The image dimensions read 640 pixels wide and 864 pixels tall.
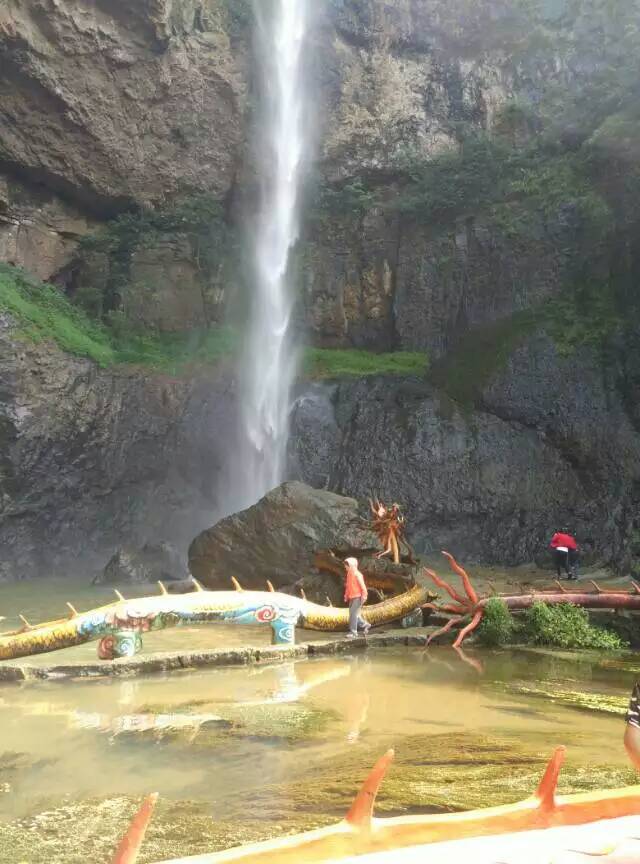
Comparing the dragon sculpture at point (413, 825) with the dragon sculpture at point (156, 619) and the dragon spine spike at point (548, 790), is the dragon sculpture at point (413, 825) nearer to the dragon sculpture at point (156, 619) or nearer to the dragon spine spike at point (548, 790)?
the dragon spine spike at point (548, 790)

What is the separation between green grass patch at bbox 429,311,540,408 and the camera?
76.3ft

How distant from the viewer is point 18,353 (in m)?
22.2

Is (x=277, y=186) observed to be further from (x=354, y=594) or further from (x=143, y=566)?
(x=354, y=594)

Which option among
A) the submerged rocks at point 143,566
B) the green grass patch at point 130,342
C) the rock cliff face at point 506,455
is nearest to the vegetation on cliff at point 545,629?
the submerged rocks at point 143,566

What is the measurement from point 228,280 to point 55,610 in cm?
1908

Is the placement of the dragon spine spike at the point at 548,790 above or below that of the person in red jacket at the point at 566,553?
above

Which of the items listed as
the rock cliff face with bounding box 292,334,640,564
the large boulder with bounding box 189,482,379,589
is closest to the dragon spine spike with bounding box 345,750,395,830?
the large boulder with bounding box 189,482,379,589

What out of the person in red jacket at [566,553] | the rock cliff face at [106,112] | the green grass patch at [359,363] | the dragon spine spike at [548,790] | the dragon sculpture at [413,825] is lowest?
the person in red jacket at [566,553]

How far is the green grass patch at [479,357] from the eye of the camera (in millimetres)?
23250

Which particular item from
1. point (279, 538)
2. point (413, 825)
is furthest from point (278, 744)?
point (279, 538)

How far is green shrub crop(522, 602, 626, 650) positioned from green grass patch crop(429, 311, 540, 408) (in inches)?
524

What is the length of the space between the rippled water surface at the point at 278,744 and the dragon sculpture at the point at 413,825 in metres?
1.76

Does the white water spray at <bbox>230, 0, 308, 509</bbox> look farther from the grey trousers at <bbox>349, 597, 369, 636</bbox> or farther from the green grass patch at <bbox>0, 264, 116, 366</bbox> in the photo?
the grey trousers at <bbox>349, 597, 369, 636</bbox>

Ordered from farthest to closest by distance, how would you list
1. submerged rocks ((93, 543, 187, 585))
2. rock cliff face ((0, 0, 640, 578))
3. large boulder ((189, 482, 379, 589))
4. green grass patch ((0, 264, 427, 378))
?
green grass patch ((0, 264, 427, 378)), rock cliff face ((0, 0, 640, 578)), submerged rocks ((93, 543, 187, 585)), large boulder ((189, 482, 379, 589))
